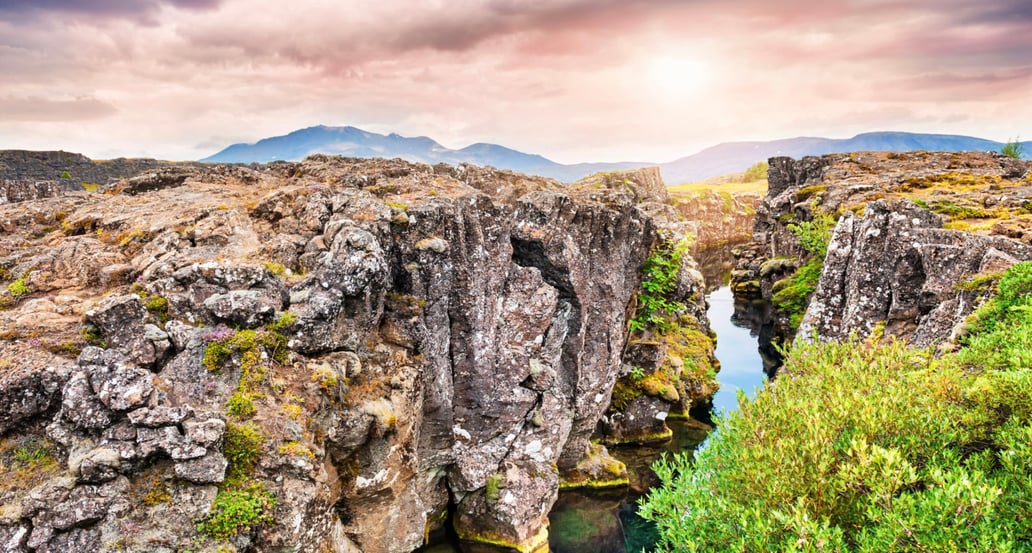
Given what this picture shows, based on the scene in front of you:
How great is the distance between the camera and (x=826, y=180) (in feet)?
206

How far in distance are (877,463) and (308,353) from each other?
17.2 meters

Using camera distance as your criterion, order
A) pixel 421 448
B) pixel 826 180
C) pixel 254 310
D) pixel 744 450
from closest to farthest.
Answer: pixel 744 450
pixel 254 310
pixel 421 448
pixel 826 180

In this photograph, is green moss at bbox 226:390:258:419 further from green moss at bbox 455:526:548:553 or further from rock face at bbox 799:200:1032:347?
rock face at bbox 799:200:1032:347

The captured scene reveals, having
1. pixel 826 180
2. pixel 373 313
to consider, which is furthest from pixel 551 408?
pixel 826 180

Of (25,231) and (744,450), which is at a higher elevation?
(25,231)

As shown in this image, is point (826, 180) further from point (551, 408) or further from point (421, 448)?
point (421, 448)

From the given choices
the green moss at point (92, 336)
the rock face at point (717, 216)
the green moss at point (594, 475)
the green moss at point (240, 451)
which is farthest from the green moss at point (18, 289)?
the rock face at point (717, 216)

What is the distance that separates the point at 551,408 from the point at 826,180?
5258 cm

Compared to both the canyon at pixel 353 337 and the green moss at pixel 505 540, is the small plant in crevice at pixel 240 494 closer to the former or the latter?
the canyon at pixel 353 337

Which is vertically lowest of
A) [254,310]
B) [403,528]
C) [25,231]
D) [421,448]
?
[403,528]

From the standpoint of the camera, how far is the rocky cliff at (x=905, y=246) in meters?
24.5

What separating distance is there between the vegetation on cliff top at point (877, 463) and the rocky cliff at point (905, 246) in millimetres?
8698

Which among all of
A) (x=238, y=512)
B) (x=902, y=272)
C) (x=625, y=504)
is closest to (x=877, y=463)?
(x=238, y=512)

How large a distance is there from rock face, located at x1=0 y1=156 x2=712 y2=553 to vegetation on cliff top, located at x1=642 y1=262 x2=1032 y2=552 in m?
12.1
